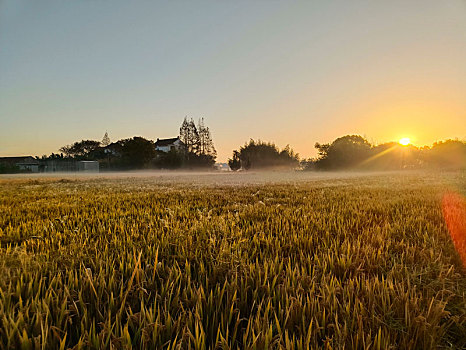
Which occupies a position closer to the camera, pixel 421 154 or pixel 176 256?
pixel 176 256

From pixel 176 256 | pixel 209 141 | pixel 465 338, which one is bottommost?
pixel 465 338

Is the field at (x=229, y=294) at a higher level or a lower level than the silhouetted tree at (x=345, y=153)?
lower

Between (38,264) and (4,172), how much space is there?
42998mm

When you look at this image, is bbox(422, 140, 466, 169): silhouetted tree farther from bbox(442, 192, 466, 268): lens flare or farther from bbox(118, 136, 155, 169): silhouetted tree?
bbox(118, 136, 155, 169): silhouetted tree

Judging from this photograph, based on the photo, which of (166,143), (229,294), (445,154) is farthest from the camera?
(166,143)

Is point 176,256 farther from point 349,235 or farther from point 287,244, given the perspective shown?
point 349,235

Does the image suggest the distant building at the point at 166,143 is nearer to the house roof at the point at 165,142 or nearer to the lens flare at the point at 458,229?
the house roof at the point at 165,142

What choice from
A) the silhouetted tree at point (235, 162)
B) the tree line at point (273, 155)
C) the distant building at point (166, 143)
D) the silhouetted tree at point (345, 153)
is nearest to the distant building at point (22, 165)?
the tree line at point (273, 155)

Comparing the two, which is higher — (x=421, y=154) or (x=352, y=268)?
(x=421, y=154)

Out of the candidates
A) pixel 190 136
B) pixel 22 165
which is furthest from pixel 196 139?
pixel 22 165

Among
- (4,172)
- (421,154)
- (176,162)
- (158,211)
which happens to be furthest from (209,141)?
(158,211)

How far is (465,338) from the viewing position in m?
0.96

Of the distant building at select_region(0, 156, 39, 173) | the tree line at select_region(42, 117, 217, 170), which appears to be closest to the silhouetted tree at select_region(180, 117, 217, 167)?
the tree line at select_region(42, 117, 217, 170)

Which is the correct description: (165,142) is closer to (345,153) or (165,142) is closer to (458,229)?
(345,153)
